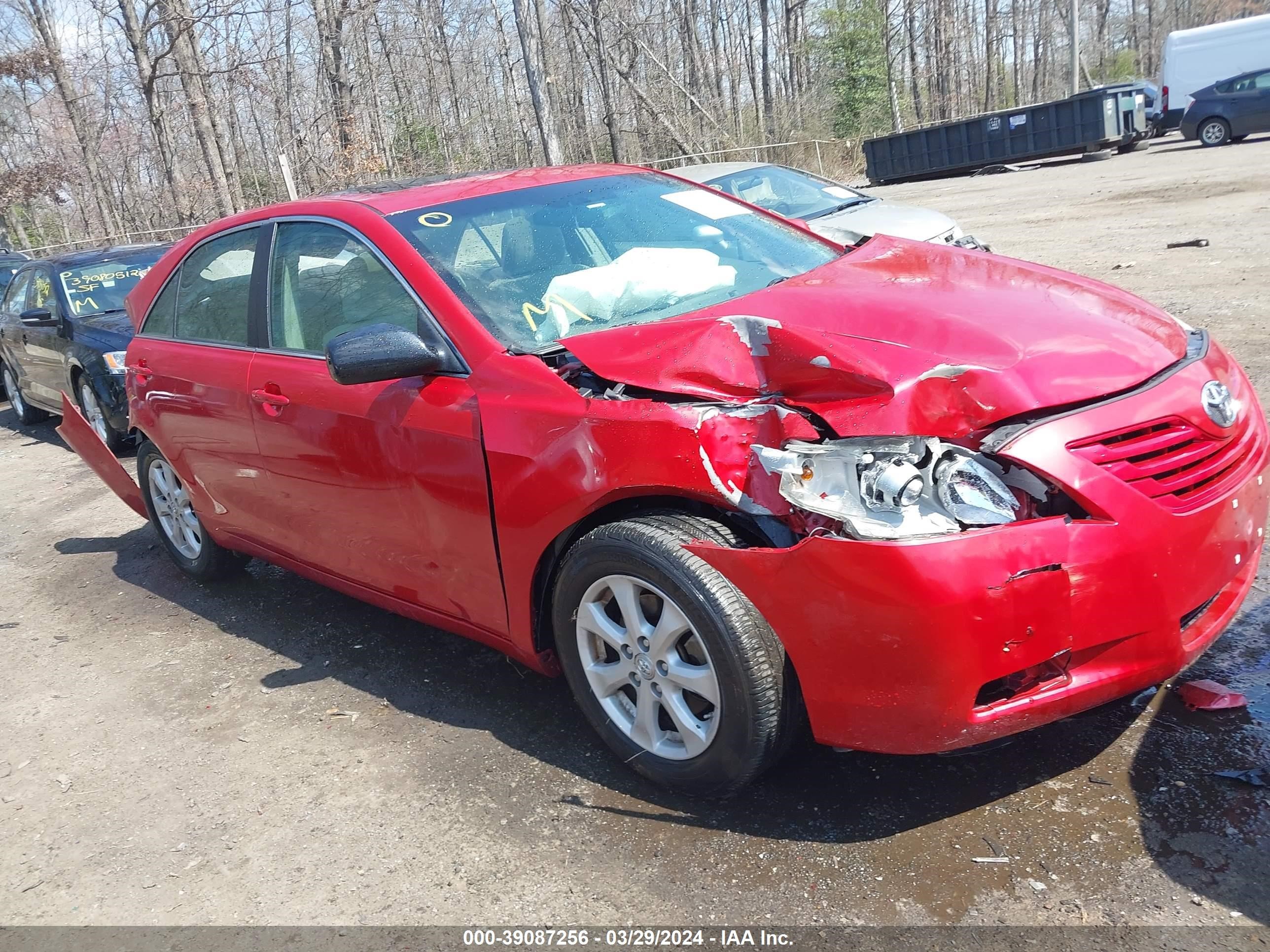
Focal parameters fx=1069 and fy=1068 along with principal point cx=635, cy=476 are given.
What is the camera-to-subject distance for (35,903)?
121 inches

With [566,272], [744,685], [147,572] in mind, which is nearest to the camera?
[744,685]

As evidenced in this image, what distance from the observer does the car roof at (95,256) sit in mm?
10273

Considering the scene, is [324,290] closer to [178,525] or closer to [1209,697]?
[178,525]

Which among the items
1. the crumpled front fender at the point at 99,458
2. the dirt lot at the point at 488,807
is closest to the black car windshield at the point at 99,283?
the crumpled front fender at the point at 99,458

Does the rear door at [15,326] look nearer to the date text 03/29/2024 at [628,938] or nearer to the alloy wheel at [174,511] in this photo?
the alloy wheel at [174,511]

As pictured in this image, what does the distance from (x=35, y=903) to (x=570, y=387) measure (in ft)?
6.99

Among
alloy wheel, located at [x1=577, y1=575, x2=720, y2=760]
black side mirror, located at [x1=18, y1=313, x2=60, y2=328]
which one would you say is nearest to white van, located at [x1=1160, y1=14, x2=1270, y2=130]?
black side mirror, located at [x1=18, y1=313, x2=60, y2=328]

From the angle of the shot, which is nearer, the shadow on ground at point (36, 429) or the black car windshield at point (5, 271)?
the shadow on ground at point (36, 429)

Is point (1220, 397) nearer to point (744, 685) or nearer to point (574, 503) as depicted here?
point (744, 685)

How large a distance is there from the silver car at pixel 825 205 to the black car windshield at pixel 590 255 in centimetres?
558

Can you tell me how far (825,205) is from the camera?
10.7 m

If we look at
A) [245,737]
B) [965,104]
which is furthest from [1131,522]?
[965,104]

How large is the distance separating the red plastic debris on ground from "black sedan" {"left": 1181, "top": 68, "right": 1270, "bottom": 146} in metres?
25.8

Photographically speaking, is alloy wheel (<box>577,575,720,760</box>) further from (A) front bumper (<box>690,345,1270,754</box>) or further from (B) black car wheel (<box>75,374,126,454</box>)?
(B) black car wheel (<box>75,374,126,454</box>)
